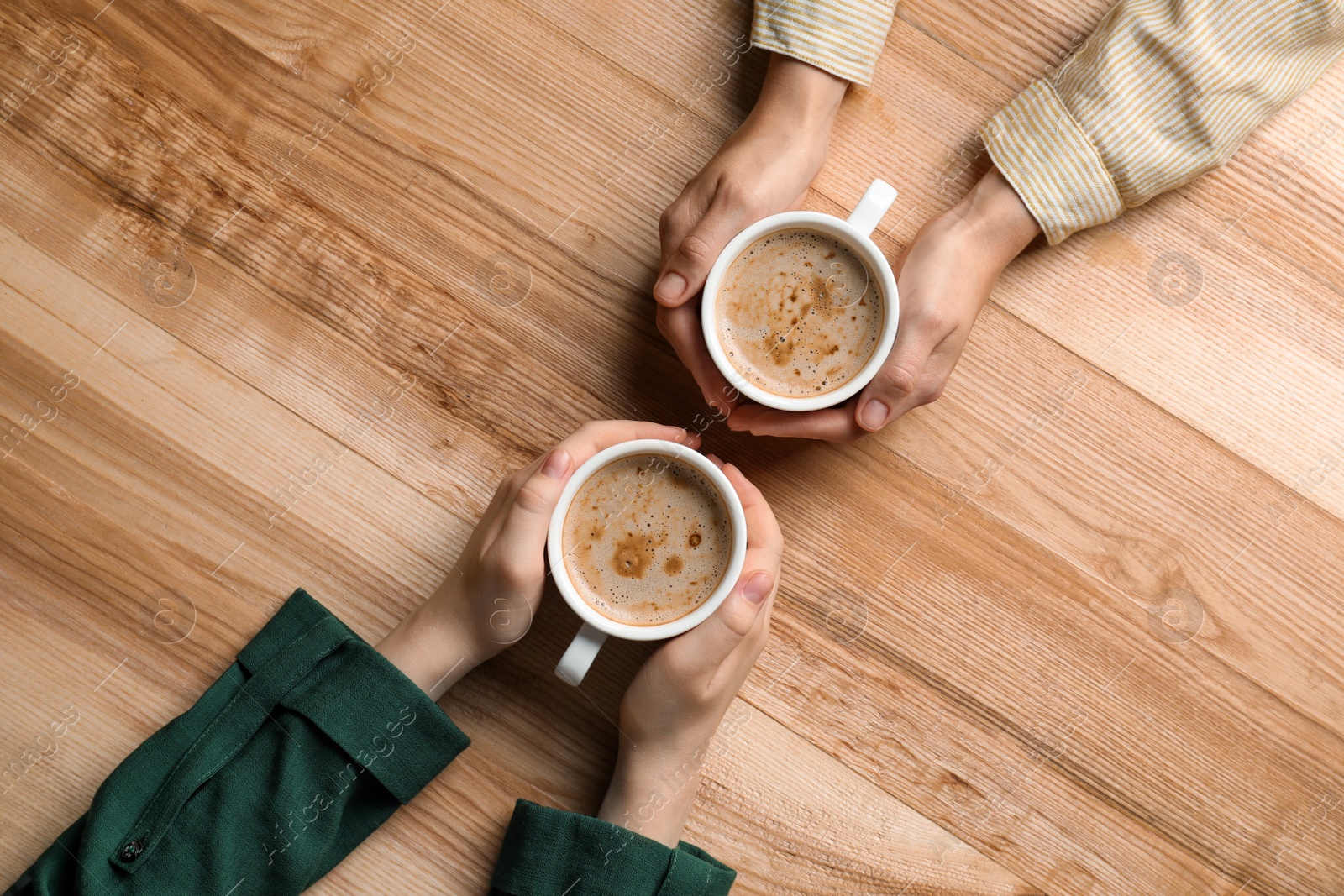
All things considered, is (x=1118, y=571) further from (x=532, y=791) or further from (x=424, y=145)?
(x=424, y=145)

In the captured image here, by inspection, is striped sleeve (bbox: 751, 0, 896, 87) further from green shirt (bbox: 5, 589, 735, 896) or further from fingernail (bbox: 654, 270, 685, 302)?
green shirt (bbox: 5, 589, 735, 896)

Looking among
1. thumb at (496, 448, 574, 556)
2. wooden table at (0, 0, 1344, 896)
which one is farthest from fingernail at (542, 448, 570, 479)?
wooden table at (0, 0, 1344, 896)

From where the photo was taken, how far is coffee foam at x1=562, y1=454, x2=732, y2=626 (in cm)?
85

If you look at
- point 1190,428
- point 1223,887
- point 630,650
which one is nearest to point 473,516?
point 630,650

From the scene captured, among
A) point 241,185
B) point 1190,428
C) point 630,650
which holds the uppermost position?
point 1190,428

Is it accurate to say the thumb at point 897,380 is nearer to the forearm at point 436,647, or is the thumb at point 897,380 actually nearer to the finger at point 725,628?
the finger at point 725,628

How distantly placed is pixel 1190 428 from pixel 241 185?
1.16m

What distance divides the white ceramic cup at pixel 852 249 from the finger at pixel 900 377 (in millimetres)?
22

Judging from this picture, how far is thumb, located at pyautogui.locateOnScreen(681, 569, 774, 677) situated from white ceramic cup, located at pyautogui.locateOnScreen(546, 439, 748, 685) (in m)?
0.03

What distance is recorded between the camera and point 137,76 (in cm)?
102

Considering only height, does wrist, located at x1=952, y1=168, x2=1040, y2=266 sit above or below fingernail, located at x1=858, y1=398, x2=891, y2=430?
above

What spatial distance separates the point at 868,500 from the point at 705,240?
360 mm

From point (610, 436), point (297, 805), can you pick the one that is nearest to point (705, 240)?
point (610, 436)

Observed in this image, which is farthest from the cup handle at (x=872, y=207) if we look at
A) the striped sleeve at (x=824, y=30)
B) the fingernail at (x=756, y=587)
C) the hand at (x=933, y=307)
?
the fingernail at (x=756, y=587)
